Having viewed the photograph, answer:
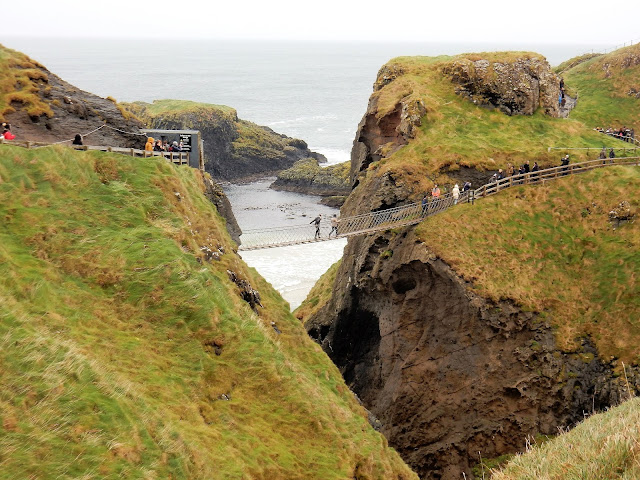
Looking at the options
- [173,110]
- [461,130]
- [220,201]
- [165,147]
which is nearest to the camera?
[165,147]

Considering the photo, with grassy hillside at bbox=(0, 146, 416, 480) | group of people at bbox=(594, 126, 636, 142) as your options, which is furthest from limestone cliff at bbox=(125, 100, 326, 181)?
grassy hillside at bbox=(0, 146, 416, 480)

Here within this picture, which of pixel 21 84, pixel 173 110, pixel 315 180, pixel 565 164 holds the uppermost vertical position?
pixel 21 84

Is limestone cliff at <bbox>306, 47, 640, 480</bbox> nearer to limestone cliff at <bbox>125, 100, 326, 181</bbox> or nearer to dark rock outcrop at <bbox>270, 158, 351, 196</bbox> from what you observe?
dark rock outcrop at <bbox>270, 158, 351, 196</bbox>

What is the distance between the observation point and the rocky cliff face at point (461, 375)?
32.2 metres

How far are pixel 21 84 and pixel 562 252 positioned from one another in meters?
30.3

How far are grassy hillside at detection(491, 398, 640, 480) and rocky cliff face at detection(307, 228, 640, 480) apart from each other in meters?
18.9

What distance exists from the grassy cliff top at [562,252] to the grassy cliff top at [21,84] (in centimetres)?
2085

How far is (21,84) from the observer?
3303 centimetres

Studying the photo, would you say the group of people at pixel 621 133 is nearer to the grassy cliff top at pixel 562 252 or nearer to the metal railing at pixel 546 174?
the metal railing at pixel 546 174

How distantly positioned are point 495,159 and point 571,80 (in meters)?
26.5

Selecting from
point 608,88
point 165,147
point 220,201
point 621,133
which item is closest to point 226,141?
point 608,88

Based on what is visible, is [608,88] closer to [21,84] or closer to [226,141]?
[21,84]

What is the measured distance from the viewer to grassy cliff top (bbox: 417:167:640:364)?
3344 centimetres

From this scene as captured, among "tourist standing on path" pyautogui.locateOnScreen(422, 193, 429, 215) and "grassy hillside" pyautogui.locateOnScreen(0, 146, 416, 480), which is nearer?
"grassy hillside" pyautogui.locateOnScreen(0, 146, 416, 480)
